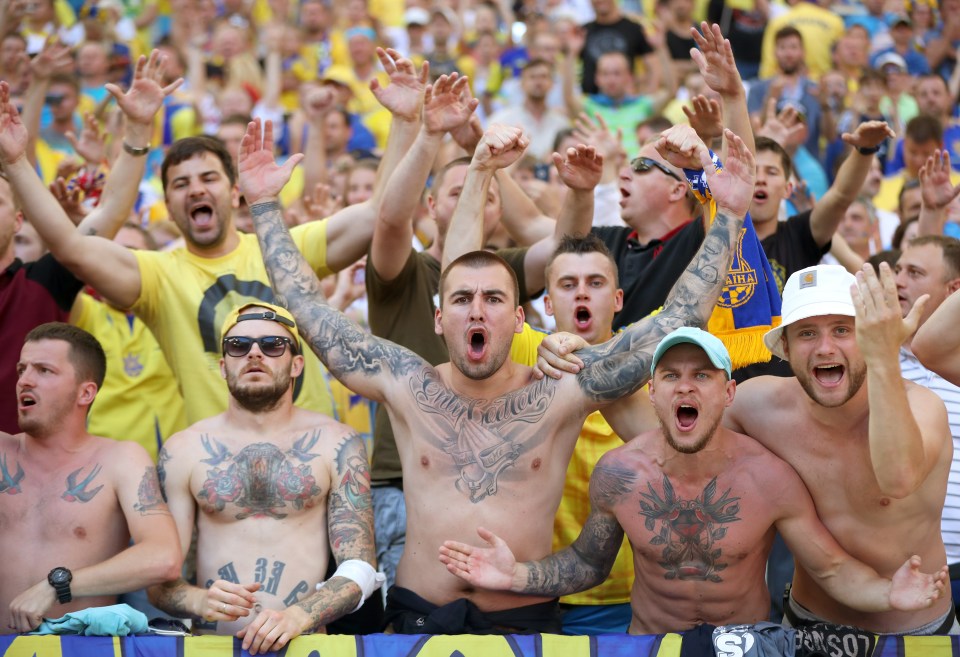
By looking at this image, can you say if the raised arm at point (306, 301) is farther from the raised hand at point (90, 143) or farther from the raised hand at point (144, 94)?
the raised hand at point (90, 143)

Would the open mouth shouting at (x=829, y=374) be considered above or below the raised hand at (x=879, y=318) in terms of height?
below

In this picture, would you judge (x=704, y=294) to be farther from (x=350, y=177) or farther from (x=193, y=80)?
(x=193, y=80)

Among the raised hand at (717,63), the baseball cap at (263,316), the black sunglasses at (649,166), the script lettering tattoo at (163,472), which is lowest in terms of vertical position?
the script lettering tattoo at (163,472)

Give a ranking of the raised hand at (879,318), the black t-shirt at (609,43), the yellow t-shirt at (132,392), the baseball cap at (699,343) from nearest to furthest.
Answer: the raised hand at (879,318) < the baseball cap at (699,343) < the yellow t-shirt at (132,392) < the black t-shirt at (609,43)

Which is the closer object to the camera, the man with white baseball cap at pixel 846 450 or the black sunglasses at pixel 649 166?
the man with white baseball cap at pixel 846 450

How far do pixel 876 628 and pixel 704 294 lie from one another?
1.46 meters

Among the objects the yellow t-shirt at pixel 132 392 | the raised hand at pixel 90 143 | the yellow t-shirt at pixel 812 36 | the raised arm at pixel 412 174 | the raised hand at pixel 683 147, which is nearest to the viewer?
the raised hand at pixel 683 147

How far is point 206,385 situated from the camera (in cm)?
584

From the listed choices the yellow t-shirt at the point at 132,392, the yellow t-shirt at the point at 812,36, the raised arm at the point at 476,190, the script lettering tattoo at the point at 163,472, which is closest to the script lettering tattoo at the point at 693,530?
the raised arm at the point at 476,190

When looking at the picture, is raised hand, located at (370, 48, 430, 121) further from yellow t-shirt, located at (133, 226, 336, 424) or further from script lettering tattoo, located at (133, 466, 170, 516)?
script lettering tattoo, located at (133, 466, 170, 516)

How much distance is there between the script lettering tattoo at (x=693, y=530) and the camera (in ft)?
15.0

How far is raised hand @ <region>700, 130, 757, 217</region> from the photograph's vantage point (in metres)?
4.85

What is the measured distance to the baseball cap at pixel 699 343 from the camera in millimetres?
4477

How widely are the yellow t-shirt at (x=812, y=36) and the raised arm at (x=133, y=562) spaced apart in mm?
9579
